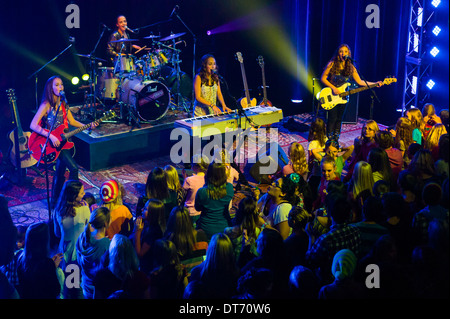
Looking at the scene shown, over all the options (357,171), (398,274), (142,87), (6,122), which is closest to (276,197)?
(357,171)

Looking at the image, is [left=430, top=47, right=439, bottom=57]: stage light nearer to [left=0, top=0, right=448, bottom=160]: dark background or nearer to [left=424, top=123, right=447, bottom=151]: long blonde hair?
[left=0, top=0, right=448, bottom=160]: dark background

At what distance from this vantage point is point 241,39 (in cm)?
1107

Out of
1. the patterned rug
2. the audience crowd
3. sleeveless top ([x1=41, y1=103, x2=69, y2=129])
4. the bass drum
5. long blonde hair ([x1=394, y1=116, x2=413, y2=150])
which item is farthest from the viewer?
the bass drum

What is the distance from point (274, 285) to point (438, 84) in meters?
6.16

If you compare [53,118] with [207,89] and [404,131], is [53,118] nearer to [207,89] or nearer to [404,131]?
[207,89]

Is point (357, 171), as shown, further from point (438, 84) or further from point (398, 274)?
point (438, 84)

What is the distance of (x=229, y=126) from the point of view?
7.90 metres

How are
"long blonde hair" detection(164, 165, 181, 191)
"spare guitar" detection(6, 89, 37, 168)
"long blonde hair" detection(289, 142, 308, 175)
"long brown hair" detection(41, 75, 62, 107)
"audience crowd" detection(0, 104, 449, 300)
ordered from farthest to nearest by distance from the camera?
"spare guitar" detection(6, 89, 37, 168) < "long brown hair" detection(41, 75, 62, 107) < "long blonde hair" detection(289, 142, 308, 175) < "long blonde hair" detection(164, 165, 181, 191) < "audience crowd" detection(0, 104, 449, 300)

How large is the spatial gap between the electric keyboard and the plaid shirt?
363cm

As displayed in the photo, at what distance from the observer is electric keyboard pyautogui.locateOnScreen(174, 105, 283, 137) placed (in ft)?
25.2

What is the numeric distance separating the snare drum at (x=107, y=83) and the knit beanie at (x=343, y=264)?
6253 millimetres

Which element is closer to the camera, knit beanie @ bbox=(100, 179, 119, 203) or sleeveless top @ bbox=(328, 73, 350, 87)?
knit beanie @ bbox=(100, 179, 119, 203)

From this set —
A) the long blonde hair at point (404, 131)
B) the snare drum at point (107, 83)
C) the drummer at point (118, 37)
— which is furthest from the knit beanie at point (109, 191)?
the drummer at point (118, 37)

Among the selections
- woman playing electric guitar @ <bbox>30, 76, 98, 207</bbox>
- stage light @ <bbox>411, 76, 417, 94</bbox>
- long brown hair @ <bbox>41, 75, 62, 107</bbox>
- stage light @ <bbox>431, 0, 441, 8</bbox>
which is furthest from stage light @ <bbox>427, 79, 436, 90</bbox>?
long brown hair @ <bbox>41, 75, 62, 107</bbox>
